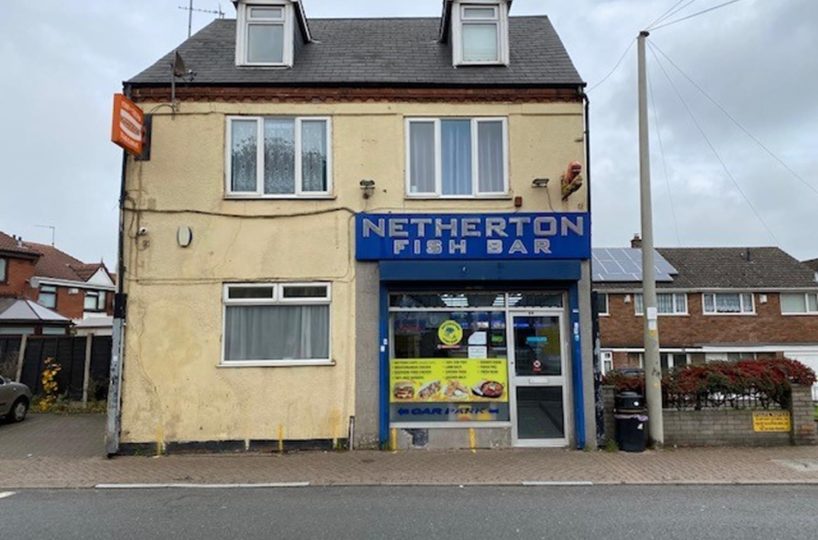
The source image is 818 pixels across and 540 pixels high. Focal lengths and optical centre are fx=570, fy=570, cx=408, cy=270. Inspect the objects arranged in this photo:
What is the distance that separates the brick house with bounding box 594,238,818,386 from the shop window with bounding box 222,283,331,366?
77.3ft

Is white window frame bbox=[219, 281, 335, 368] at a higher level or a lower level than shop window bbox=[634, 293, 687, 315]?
lower

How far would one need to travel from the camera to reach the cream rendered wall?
959 centimetres

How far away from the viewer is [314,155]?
10281 mm

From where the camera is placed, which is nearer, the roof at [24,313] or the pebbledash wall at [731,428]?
the pebbledash wall at [731,428]

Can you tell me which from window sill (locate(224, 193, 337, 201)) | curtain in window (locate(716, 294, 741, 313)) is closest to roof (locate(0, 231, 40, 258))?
window sill (locate(224, 193, 337, 201))

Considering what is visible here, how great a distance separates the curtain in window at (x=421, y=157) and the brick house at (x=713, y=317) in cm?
2241

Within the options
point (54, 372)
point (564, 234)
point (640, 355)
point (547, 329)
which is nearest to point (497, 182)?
point (564, 234)

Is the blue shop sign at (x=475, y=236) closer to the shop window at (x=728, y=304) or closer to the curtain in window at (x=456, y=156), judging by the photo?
the curtain in window at (x=456, y=156)

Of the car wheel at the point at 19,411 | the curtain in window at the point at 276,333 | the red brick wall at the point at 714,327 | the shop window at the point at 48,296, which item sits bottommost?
the car wheel at the point at 19,411

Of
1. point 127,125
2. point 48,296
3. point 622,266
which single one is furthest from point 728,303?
point 48,296

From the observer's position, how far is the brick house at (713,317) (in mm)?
30641

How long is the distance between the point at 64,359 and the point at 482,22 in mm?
14253

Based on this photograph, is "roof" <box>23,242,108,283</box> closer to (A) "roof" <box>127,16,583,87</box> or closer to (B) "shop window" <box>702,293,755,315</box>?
(A) "roof" <box>127,16,583,87</box>

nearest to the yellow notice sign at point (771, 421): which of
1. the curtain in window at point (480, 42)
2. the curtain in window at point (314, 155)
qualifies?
the curtain in window at point (480, 42)
